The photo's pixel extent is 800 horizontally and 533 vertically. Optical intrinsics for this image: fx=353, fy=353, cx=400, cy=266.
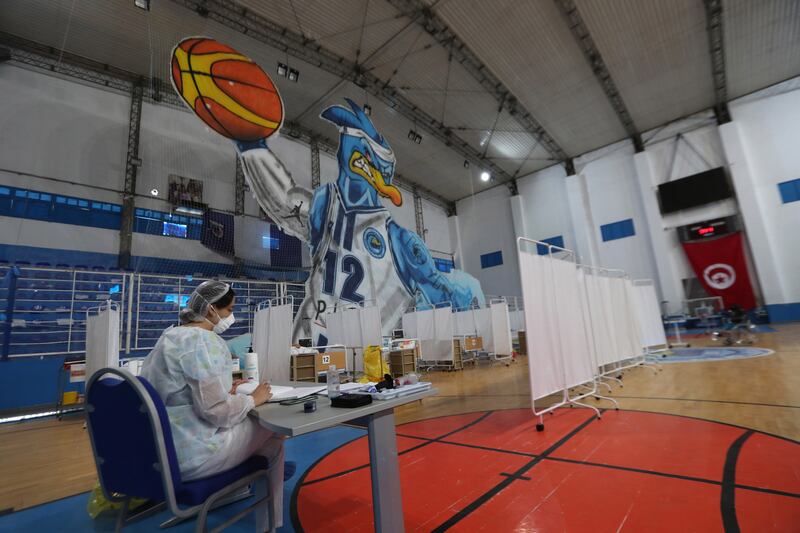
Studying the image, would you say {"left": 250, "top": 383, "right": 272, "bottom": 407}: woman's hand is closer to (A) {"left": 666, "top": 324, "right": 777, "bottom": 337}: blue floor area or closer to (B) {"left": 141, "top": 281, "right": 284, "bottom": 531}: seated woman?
(B) {"left": 141, "top": 281, "right": 284, "bottom": 531}: seated woman

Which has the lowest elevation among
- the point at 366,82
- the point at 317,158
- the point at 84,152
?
the point at 84,152

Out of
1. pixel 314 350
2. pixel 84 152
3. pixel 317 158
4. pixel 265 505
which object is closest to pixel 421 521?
pixel 265 505

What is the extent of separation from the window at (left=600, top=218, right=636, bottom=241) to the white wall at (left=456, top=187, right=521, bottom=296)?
376 cm

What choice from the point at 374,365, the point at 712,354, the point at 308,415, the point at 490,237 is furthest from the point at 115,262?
the point at 490,237

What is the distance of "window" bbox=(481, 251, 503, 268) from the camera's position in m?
17.3

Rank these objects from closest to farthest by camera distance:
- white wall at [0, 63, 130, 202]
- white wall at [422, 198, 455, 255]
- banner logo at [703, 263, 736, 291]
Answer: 1. white wall at [0, 63, 130, 202]
2. banner logo at [703, 263, 736, 291]
3. white wall at [422, 198, 455, 255]

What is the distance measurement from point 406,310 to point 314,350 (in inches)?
212

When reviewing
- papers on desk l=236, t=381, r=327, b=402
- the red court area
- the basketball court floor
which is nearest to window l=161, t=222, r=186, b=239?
the basketball court floor

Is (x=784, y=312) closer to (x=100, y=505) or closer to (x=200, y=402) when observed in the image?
(x=200, y=402)

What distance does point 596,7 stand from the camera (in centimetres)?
873

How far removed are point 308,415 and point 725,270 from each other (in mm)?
15824

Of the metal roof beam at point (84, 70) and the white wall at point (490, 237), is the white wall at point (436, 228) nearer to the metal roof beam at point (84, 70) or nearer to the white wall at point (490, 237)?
the white wall at point (490, 237)

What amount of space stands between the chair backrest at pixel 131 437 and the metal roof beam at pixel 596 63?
11125mm

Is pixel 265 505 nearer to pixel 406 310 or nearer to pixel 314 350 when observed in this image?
pixel 314 350
